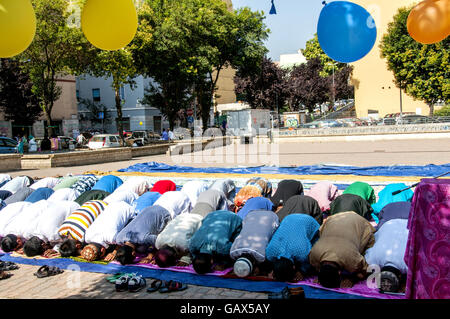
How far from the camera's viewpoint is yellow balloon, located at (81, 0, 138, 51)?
4.32 metres

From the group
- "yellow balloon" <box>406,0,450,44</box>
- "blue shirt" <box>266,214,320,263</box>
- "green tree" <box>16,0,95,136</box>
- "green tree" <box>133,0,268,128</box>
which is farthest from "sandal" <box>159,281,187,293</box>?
"green tree" <box>133,0,268,128</box>

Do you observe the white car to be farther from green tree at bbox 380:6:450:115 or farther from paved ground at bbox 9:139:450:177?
green tree at bbox 380:6:450:115

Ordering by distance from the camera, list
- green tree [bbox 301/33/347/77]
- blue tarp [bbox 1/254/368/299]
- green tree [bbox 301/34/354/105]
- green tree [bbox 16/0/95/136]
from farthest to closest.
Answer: green tree [bbox 301/33/347/77]
green tree [bbox 301/34/354/105]
green tree [bbox 16/0/95/136]
blue tarp [bbox 1/254/368/299]

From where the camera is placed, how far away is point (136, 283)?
16.0 feet

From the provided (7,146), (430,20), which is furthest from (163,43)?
(430,20)

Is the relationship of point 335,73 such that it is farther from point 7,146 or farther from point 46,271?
point 46,271

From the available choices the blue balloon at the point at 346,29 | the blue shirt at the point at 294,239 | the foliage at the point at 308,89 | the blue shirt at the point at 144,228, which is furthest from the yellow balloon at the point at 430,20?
the foliage at the point at 308,89

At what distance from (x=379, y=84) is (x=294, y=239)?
36.1m

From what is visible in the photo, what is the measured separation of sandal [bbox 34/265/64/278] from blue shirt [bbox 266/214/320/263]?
2982mm

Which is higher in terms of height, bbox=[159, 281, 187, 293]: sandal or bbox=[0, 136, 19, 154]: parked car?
bbox=[0, 136, 19, 154]: parked car

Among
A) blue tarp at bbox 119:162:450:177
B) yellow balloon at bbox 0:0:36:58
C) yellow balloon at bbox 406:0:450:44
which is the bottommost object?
blue tarp at bbox 119:162:450:177

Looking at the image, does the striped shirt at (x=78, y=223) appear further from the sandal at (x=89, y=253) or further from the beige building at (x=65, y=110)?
the beige building at (x=65, y=110)

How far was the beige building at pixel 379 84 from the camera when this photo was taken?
34781 mm
